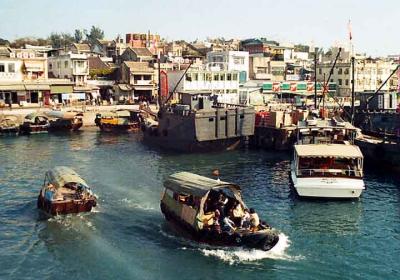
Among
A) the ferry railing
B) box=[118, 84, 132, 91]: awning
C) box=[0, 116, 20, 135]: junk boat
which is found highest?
box=[118, 84, 132, 91]: awning

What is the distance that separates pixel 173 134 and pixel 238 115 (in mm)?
7825

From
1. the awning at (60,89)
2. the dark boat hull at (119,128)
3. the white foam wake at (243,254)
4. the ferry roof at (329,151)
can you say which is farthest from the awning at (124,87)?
the white foam wake at (243,254)

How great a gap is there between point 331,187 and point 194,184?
12.0 metres

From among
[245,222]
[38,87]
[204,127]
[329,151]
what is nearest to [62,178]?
[245,222]

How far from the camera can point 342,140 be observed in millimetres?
48594

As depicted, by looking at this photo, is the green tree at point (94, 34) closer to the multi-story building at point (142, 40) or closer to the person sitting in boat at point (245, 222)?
the multi-story building at point (142, 40)

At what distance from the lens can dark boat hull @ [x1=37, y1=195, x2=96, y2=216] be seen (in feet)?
109

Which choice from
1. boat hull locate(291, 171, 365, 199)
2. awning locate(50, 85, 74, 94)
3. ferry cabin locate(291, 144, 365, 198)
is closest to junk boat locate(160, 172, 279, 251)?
boat hull locate(291, 171, 365, 199)

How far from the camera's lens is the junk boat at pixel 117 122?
79.8 meters

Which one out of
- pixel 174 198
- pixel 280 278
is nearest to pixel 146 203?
pixel 174 198

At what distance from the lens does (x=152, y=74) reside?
10388cm

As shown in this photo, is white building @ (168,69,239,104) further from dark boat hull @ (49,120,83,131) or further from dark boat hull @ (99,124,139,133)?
dark boat hull @ (49,120,83,131)

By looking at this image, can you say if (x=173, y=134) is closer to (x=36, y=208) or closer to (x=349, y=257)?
(x=36, y=208)

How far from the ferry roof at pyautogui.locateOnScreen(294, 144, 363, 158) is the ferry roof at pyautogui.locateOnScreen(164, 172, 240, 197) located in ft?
36.8
